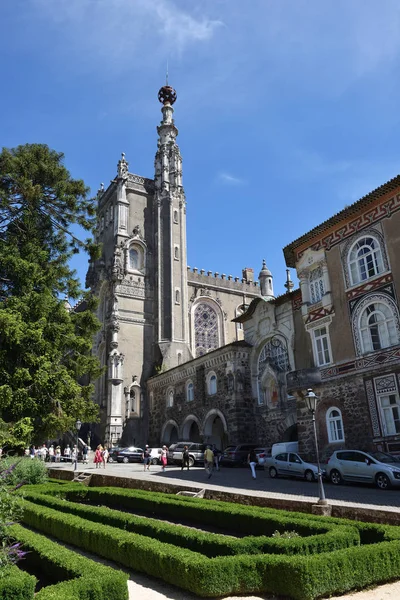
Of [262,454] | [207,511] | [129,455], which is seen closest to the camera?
[207,511]

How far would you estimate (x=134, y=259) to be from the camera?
1975 inches

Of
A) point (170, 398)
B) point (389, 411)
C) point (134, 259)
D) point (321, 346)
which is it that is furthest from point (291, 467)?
point (134, 259)

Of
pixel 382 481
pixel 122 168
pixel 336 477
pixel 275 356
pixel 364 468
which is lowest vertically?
pixel 382 481

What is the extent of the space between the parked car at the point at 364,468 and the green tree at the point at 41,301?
10.9m

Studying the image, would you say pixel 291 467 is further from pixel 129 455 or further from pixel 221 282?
pixel 221 282

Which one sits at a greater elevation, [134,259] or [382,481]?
[134,259]

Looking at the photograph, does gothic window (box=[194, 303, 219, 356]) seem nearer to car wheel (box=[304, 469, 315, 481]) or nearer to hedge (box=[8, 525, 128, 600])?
car wheel (box=[304, 469, 315, 481])

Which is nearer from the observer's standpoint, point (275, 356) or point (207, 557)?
point (207, 557)

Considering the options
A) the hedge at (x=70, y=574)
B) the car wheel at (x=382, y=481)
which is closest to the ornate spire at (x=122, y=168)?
the car wheel at (x=382, y=481)

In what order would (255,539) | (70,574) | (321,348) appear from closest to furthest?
(70,574) < (255,539) < (321,348)

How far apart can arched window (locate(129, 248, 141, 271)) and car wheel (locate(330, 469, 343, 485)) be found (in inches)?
1340

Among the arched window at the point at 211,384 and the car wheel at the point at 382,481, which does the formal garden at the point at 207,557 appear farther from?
the arched window at the point at 211,384

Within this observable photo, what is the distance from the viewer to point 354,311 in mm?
22188

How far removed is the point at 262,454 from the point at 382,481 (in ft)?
34.9
